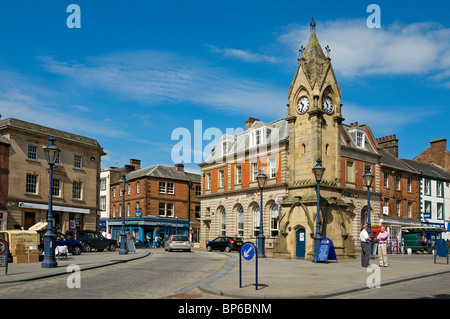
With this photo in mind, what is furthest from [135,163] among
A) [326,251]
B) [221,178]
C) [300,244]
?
[326,251]

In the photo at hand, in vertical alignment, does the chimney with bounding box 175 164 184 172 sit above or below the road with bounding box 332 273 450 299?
above

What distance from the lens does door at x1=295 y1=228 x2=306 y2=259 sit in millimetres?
25234

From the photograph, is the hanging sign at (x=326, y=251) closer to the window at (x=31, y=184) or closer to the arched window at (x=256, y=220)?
the arched window at (x=256, y=220)

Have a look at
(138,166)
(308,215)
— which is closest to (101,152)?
(138,166)

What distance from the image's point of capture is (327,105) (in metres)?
26.6

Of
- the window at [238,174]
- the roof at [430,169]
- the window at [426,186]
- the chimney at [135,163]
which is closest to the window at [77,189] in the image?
the window at [238,174]

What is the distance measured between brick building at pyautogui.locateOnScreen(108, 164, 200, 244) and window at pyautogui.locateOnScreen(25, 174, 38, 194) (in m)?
17.9

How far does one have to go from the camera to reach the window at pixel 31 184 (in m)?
42.6

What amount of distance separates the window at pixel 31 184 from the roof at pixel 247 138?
67.9 feet

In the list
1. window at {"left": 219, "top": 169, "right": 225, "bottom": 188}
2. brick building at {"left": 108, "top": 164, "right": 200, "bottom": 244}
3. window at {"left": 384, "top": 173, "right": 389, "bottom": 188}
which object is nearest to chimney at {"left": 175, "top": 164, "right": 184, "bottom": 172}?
brick building at {"left": 108, "top": 164, "right": 200, "bottom": 244}

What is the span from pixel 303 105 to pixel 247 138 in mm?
27275

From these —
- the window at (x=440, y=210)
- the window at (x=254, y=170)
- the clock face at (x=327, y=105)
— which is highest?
the clock face at (x=327, y=105)

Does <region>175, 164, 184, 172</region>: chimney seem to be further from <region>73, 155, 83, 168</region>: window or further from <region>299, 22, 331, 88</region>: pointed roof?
<region>299, 22, 331, 88</region>: pointed roof
